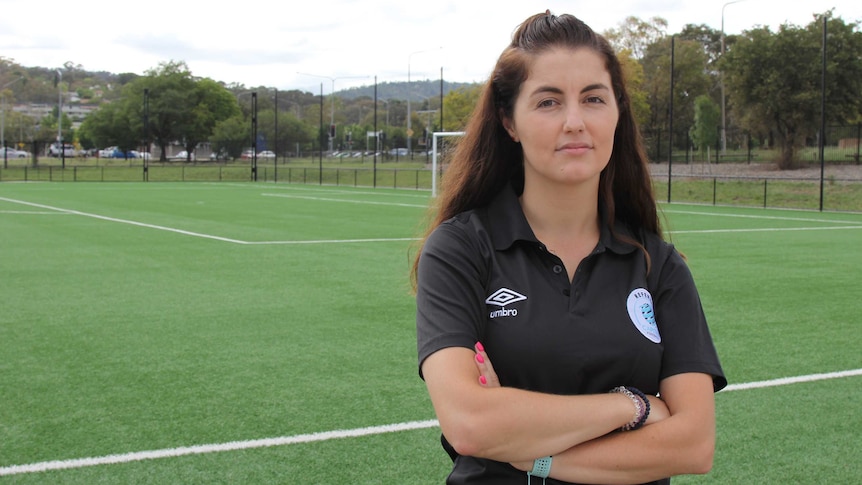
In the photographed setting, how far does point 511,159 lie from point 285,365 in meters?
4.81

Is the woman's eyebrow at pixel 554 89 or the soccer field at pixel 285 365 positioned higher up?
the woman's eyebrow at pixel 554 89

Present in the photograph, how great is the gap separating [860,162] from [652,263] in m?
37.5

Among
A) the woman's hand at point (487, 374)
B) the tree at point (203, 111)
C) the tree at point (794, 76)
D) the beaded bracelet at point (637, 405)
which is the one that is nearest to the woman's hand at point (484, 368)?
the woman's hand at point (487, 374)

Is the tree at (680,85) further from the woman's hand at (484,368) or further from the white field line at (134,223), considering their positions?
the woman's hand at (484,368)

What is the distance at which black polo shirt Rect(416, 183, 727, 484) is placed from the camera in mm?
2242

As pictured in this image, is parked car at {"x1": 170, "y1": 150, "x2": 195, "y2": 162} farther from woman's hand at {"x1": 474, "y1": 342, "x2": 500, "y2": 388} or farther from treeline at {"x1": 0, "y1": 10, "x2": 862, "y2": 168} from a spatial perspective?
woman's hand at {"x1": 474, "y1": 342, "x2": 500, "y2": 388}

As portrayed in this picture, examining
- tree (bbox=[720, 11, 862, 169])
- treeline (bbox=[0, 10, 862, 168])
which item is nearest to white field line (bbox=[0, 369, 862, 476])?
treeline (bbox=[0, 10, 862, 168])

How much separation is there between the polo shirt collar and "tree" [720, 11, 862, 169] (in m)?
38.5

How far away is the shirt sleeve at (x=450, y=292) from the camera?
224 centimetres

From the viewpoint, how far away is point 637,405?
2244mm

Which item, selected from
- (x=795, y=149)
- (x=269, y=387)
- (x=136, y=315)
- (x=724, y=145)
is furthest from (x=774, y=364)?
(x=724, y=145)

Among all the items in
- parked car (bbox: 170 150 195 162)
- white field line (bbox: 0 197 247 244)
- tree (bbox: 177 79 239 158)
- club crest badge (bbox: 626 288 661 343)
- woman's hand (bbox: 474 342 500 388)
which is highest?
tree (bbox: 177 79 239 158)

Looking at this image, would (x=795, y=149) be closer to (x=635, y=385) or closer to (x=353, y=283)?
(x=353, y=283)

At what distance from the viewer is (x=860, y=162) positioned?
120 ft
